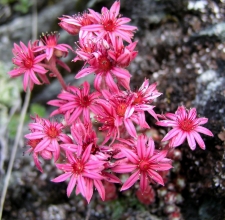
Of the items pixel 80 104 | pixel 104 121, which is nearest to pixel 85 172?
pixel 104 121

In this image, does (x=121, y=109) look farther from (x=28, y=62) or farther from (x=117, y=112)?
(x=28, y=62)

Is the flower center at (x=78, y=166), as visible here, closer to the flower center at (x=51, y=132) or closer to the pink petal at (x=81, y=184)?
the pink petal at (x=81, y=184)

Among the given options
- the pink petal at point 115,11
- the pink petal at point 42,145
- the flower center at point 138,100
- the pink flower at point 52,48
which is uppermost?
the pink petal at point 115,11

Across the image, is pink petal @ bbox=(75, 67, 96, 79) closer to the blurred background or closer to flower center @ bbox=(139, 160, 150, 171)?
flower center @ bbox=(139, 160, 150, 171)

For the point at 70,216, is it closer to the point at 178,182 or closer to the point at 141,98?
the point at 178,182

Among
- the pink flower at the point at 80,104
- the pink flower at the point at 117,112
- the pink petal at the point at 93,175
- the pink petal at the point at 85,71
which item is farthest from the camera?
the pink flower at the point at 80,104

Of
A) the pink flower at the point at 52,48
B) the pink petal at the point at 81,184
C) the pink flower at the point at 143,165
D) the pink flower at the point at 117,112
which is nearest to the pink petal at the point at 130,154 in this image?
the pink flower at the point at 143,165
